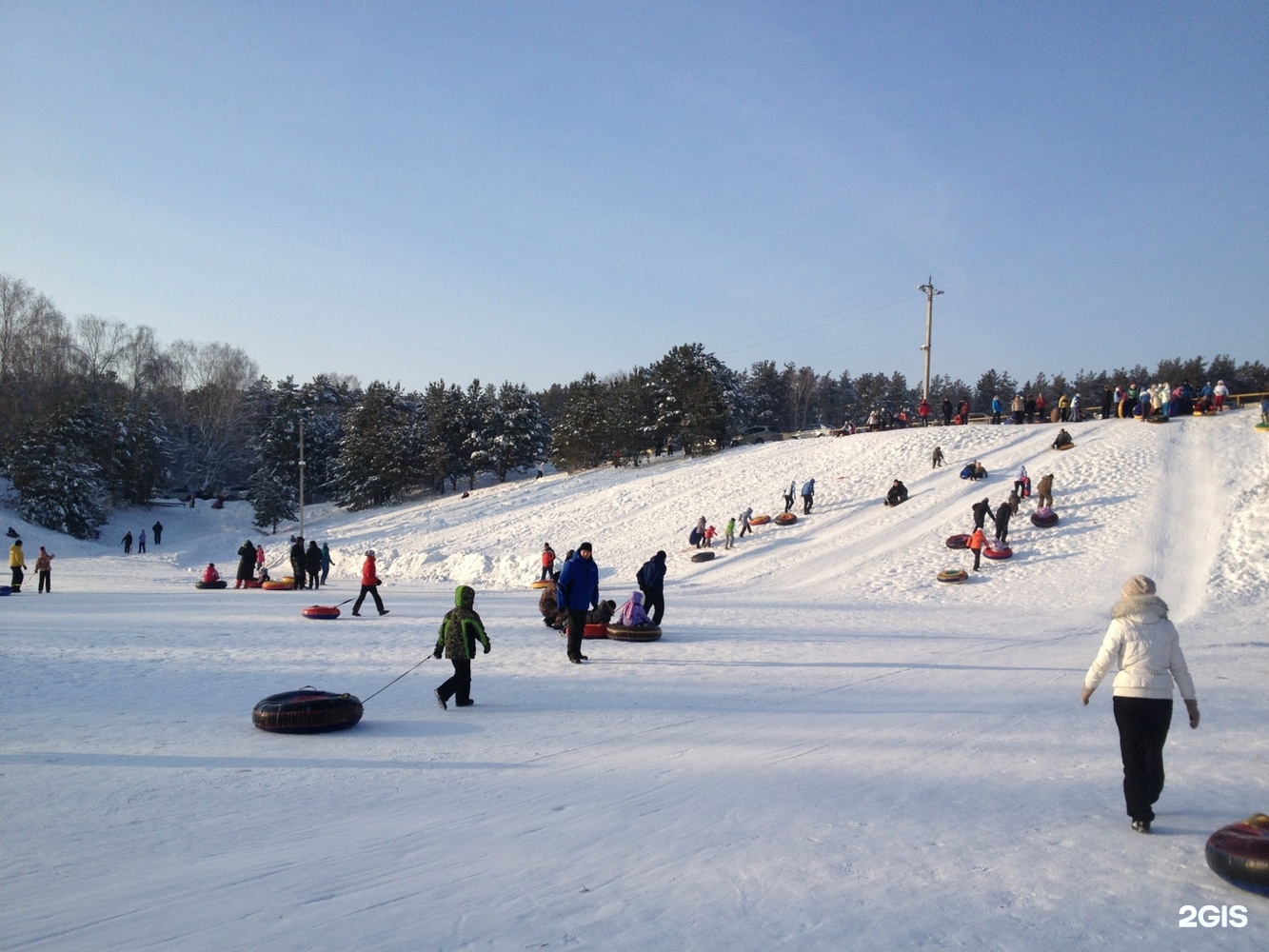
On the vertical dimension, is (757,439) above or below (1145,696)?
above

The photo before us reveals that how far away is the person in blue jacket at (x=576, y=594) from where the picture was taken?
12.2m

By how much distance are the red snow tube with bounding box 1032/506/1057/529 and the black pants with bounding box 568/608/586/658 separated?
20.0 metres

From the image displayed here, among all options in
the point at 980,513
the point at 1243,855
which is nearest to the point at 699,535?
the point at 980,513

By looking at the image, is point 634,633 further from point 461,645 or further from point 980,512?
point 980,512

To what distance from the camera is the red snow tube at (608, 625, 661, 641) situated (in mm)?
14367

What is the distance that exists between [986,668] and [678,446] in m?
51.2

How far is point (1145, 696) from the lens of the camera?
18.1ft

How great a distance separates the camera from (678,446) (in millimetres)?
63062

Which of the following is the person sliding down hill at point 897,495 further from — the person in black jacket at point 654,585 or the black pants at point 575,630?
the black pants at point 575,630

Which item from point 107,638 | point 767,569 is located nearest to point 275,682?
point 107,638

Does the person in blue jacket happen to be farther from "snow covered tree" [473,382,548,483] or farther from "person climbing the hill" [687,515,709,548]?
"snow covered tree" [473,382,548,483]

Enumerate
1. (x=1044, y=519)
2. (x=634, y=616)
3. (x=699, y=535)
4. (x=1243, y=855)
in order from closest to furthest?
(x=1243, y=855)
(x=634, y=616)
(x=1044, y=519)
(x=699, y=535)

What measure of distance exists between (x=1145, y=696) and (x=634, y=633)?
9.61 meters

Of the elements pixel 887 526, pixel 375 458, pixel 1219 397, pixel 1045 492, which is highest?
pixel 1219 397
